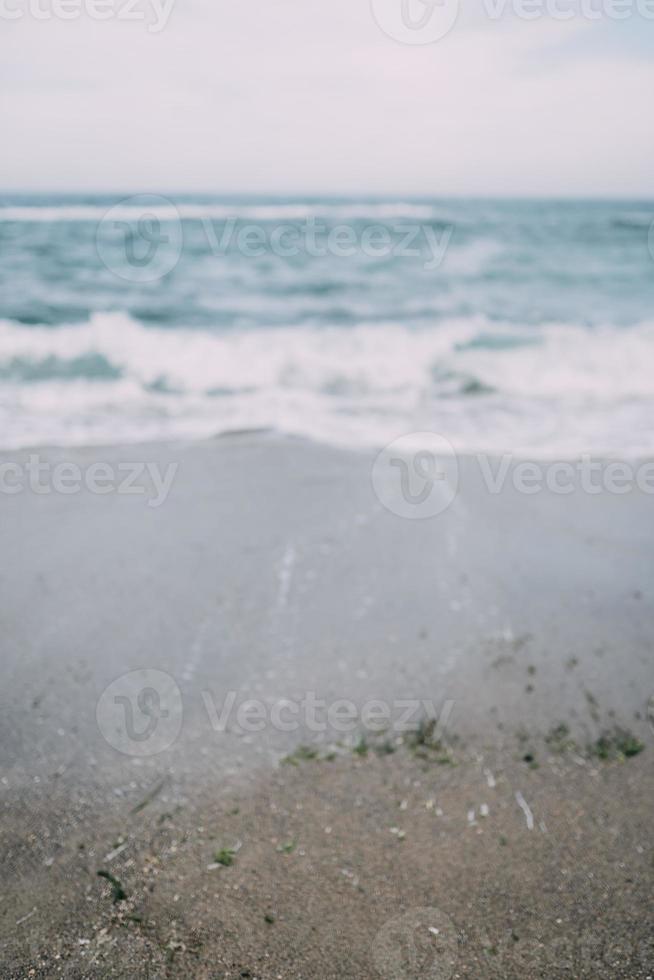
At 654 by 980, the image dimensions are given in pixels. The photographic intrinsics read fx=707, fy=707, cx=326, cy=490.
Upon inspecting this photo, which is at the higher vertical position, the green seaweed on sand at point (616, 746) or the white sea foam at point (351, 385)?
the white sea foam at point (351, 385)

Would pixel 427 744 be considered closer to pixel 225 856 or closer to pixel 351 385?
pixel 225 856

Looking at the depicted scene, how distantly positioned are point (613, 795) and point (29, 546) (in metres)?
3.68

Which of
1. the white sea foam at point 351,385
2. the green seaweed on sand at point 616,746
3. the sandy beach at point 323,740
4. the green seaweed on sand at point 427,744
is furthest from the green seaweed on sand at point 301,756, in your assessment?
the white sea foam at point 351,385

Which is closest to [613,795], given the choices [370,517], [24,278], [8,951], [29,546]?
[8,951]

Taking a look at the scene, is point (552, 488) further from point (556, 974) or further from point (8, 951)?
point (8, 951)

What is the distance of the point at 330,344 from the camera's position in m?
11.4

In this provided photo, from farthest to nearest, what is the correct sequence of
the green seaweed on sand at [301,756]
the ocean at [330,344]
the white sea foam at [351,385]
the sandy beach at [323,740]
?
the ocean at [330,344] < the white sea foam at [351,385] < the green seaweed on sand at [301,756] < the sandy beach at [323,740]

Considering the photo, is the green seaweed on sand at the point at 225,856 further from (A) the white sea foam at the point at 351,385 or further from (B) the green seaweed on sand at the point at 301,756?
(A) the white sea foam at the point at 351,385

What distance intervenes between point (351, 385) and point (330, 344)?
206 centimetres

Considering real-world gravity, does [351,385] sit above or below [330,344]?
below

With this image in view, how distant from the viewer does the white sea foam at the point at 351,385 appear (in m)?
7.33

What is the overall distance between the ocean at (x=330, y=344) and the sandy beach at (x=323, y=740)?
7.63 ft

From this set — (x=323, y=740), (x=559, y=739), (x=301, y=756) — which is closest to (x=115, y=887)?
(x=301, y=756)

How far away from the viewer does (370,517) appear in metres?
5.14
